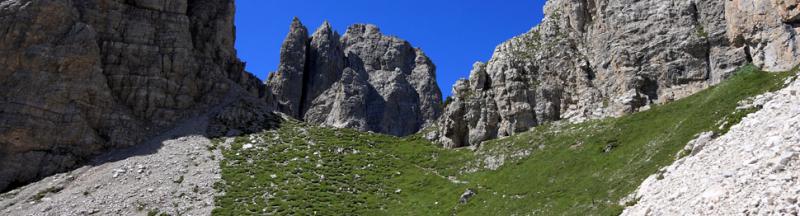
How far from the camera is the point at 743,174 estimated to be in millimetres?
24312

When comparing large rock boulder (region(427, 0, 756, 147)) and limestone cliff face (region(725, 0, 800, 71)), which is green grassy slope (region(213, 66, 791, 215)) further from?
large rock boulder (region(427, 0, 756, 147))

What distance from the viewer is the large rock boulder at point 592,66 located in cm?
6378

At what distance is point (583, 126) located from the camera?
65.3m

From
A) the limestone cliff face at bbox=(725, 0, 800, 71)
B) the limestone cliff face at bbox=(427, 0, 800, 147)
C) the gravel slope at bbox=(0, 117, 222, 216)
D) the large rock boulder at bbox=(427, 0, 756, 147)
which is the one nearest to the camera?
the limestone cliff face at bbox=(725, 0, 800, 71)

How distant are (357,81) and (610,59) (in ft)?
323

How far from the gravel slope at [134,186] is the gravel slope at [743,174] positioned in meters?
44.4

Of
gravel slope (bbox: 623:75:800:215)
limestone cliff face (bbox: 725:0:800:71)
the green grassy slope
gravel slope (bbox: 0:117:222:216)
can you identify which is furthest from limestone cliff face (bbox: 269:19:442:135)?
gravel slope (bbox: 623:75:800:215)

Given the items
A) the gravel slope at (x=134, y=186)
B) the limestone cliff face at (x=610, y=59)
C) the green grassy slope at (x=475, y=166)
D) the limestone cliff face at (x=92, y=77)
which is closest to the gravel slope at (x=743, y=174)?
the green grassy slope at (x=475, y=166)

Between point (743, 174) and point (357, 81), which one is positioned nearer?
point (743, 174)

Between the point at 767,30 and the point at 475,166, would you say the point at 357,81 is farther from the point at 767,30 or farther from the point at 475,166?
the point at 767,30

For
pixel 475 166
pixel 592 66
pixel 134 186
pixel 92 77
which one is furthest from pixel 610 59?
pixel 92 77

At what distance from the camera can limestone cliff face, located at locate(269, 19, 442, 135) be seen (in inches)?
6107

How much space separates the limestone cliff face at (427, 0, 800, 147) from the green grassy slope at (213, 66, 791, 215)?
11.9ft

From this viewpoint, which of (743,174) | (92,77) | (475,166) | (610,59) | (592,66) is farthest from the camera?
(92,77)
